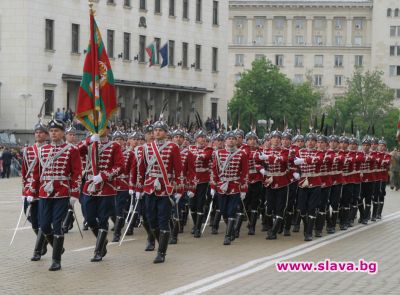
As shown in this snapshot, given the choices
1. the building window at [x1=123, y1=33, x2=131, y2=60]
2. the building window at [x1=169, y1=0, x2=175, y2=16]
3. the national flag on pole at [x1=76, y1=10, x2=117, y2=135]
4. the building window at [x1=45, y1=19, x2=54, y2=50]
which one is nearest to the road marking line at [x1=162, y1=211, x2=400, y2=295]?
the national flag on pole at [x1=76, y1=10, x2=117, y2=135]

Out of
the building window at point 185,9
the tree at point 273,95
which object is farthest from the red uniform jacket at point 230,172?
the tree at point 273,95

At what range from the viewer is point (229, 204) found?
19312 millimetres

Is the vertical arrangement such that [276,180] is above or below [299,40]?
below

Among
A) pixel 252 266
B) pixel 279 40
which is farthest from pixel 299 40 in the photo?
pixel 252 266

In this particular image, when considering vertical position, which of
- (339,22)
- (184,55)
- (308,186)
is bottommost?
(308,186)

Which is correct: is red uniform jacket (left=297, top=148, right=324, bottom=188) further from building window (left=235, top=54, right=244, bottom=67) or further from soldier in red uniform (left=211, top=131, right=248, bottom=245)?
building window (left=235, top=54, right=244, bottom=67)

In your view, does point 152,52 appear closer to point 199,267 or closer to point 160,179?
point 160,179

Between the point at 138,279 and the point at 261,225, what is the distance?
947cm

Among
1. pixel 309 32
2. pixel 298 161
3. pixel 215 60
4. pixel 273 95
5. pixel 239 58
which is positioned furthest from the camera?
pixel 239 58

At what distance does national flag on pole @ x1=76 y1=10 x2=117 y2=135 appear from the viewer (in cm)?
1717

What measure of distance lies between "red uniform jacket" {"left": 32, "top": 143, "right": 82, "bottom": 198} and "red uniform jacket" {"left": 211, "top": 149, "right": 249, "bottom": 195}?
14.4 ft

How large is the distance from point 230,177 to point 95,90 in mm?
3312

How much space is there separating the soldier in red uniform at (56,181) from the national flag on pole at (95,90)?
4.91 feet

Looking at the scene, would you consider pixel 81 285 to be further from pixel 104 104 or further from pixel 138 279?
pixel 104 104
